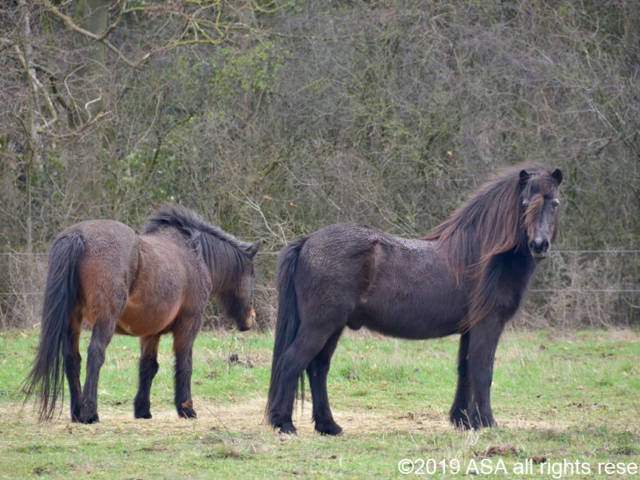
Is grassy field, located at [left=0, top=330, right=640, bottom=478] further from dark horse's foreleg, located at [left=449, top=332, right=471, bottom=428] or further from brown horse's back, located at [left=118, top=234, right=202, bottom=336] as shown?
brown horse's back, located at [left=118, top=234, right=202, bottom=336]

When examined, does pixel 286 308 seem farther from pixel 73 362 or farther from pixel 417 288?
pixel 73 362

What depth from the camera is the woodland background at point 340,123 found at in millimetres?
15750

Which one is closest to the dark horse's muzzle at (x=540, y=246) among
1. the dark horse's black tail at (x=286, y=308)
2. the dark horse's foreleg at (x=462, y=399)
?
the dark horse's foreleg at (x=462, y=399)

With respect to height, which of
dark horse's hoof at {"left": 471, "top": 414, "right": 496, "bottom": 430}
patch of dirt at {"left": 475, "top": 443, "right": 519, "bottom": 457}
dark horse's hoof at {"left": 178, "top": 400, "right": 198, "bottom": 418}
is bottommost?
dark horse's hoof at {"left": 178, "top": 400, "right": 198, "bottom": 418}

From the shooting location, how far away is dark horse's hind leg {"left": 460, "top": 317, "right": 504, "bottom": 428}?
23.4 feet

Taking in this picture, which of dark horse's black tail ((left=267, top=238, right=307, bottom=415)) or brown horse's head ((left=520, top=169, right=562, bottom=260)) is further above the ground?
brown horse's head ((left=520, top=169, right=562, bottom=260))

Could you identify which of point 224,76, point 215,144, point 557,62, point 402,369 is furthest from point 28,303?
point 557,62

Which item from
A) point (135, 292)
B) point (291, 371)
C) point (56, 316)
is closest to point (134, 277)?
point (135, 292)

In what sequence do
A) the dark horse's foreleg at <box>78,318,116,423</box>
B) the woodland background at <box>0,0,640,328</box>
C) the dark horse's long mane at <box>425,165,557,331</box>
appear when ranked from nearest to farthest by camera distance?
1. the dark horse's long mane at <box>425,165,557,331</box>
2. the dark horse's foreleg at <box>78,318,116,423</box>
3. the woodland background at <box>0,0,640,328</box>

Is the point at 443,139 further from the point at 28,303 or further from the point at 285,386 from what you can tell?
the point at 285,386

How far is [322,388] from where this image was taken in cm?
723

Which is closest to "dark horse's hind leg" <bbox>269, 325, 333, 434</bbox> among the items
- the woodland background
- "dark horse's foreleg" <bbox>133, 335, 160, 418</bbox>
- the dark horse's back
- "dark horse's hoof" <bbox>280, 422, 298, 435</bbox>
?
"dark horse's hoof" <bbox>280, 422, 298, 435</bbox>

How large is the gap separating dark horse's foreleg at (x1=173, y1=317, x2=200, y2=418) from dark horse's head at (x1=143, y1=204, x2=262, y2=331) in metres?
0.75

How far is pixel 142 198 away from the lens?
16.2 m
